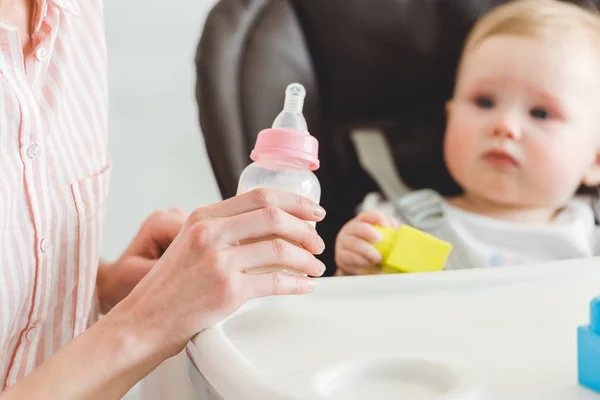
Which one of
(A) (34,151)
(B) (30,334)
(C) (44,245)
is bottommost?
(B) (30,334)

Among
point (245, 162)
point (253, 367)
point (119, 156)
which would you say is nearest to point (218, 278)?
point (253, 367)

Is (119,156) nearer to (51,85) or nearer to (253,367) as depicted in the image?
(51,85)

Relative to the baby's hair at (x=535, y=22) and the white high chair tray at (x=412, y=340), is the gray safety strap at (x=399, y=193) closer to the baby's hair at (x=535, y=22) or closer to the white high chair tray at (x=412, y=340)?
the baby's hair at (x=535, y=22)

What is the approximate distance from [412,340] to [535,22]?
639 millimetres

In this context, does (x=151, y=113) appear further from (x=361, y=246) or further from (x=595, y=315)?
(x=595, y=315)

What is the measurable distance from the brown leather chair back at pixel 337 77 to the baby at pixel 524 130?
0.05m

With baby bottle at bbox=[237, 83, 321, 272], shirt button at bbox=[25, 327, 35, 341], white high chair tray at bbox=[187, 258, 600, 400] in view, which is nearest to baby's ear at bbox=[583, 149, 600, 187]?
white high chair tray at bbox=[187, 258, 600, 400]

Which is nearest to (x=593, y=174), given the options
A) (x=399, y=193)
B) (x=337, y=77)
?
(x=399, y=193)

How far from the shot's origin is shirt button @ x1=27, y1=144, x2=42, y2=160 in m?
0.77

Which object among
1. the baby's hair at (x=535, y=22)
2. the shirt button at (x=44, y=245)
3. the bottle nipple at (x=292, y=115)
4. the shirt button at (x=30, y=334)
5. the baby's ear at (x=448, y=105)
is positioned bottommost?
the shirt button at (x=30, y=334)

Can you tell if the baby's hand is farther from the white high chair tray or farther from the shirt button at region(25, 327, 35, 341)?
the shirt button at region(25, 327, 35, 341)

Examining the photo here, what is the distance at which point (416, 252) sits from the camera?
83cm

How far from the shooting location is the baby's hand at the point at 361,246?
2.92 ft

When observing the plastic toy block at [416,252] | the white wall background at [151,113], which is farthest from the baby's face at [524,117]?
the white wall background at [151,113]
